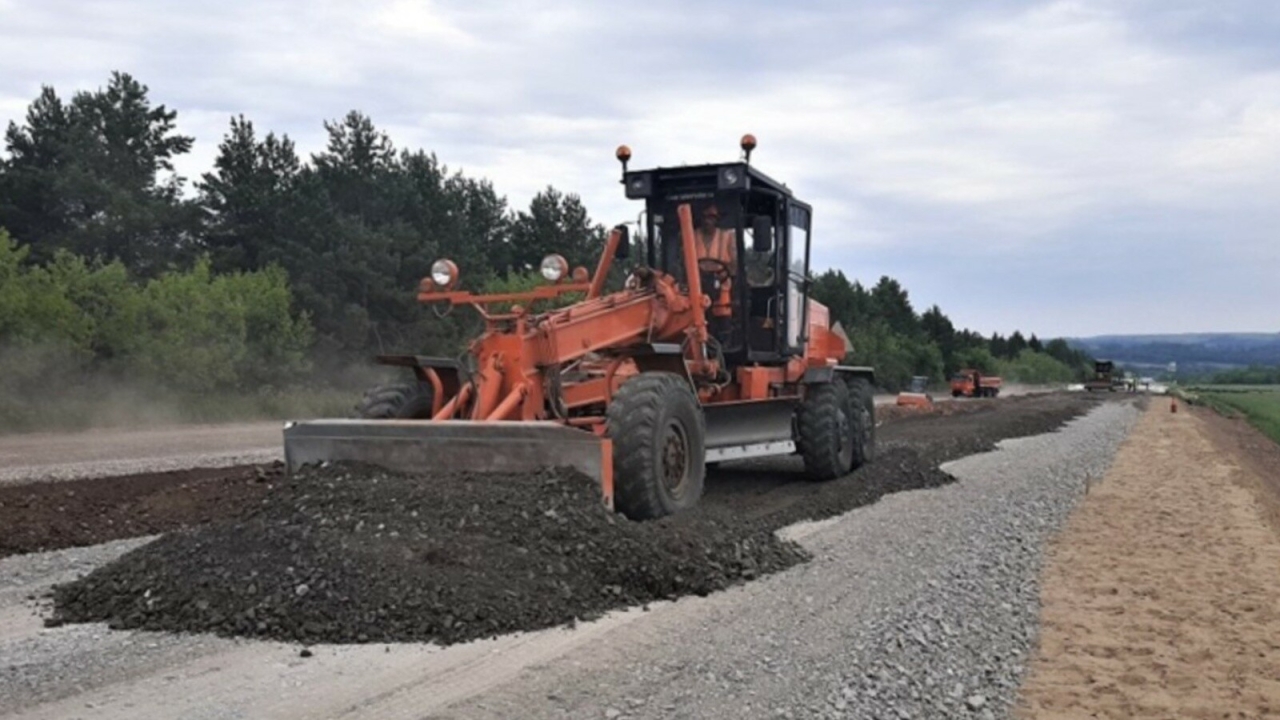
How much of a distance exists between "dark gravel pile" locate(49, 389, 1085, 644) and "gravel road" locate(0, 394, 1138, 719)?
18 cm

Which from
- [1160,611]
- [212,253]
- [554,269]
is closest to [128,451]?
[554,269]

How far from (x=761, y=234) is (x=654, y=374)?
11.7ft

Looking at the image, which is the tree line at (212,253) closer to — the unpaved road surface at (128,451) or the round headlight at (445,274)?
the unpaved road surface at (128,451)

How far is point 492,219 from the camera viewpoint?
2480 inches

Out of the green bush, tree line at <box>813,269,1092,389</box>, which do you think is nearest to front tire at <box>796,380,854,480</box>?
the green bush

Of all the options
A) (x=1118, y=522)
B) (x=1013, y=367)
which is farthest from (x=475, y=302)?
(x=1013, y=367)

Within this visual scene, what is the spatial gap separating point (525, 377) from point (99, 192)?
34.8 meters

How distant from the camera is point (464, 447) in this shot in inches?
340

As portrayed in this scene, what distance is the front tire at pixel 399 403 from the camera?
407 inches

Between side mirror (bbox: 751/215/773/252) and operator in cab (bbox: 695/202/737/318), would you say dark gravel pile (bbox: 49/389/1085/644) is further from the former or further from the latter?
side mirror (bbox: 751/215/773/252)

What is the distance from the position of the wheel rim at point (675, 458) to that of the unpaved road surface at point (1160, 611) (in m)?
2.99

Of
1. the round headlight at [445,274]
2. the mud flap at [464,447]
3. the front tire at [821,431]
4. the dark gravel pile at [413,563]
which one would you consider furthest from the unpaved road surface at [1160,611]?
the round headlight at [445,274]

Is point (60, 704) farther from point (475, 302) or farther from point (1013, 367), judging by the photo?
point (1013, 367)

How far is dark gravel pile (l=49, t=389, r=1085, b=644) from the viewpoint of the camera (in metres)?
6.41
